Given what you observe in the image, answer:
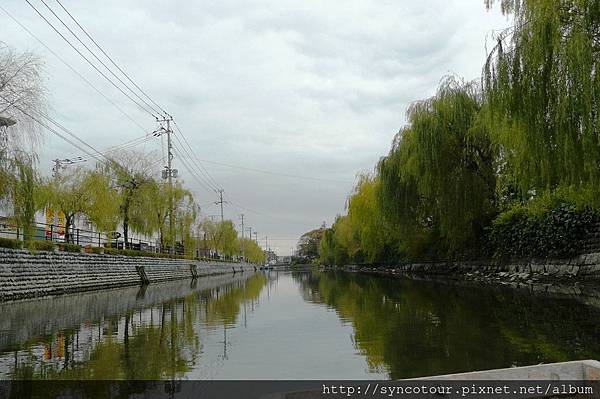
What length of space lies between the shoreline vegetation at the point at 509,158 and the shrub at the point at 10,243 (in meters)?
13.4

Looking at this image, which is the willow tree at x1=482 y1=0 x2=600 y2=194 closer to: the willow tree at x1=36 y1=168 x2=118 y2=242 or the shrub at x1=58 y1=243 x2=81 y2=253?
the shrub at x1=58 y1=243 x2=81 y2=253

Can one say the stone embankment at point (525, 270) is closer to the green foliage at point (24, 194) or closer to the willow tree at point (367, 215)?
the willow tree at point (367, 215)

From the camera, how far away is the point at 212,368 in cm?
576

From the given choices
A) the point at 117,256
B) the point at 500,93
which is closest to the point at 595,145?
the point at 500,93

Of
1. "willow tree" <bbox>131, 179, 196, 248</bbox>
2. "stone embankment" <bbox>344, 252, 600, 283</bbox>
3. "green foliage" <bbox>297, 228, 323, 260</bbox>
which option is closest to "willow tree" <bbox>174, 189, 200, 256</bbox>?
"willow tree" <bbox>131, 179, 196, 248</bbox>

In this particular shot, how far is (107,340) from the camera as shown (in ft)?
25.5

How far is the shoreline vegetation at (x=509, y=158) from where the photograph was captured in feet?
33.5

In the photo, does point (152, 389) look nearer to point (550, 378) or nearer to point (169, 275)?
point (550, 378)

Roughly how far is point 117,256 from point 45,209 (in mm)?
3729

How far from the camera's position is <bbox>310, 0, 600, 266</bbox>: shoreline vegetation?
402 inches

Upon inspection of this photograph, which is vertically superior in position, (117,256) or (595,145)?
(595,145)

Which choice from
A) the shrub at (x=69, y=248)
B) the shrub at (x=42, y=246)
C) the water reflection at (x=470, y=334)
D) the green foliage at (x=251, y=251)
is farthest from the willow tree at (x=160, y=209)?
the green foliage at (x=251, y=251)

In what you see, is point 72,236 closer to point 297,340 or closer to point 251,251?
point 297,340

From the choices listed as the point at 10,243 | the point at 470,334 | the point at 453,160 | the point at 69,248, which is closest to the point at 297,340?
the point at 470,334
